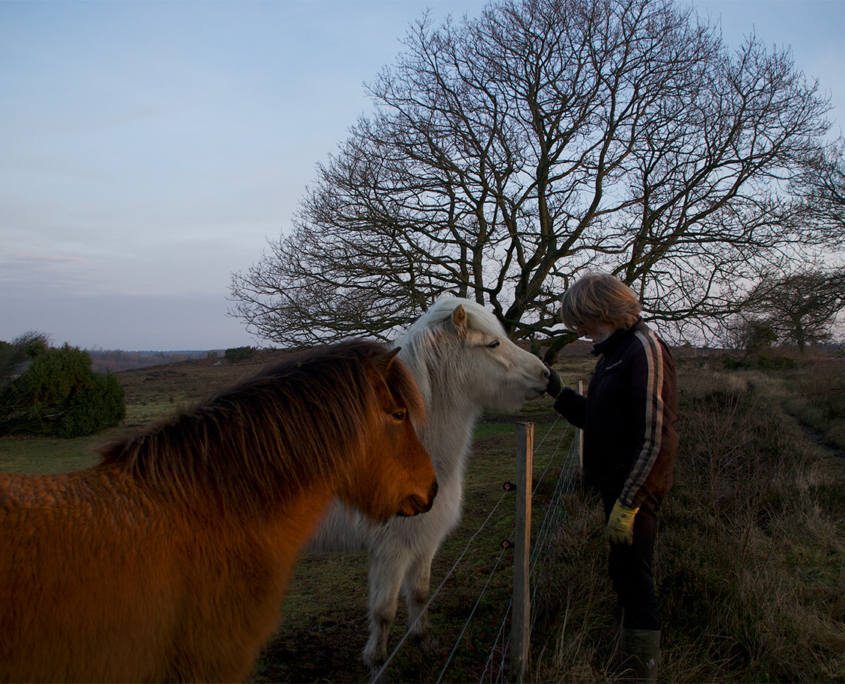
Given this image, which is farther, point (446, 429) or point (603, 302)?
point (446, 429)

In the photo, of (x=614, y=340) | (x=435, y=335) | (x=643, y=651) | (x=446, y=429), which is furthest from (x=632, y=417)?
(x=435, y=335)

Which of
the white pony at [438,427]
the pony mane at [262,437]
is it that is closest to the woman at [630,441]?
the white pony at [438,427]

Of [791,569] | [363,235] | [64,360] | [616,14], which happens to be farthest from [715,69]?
[64,360]

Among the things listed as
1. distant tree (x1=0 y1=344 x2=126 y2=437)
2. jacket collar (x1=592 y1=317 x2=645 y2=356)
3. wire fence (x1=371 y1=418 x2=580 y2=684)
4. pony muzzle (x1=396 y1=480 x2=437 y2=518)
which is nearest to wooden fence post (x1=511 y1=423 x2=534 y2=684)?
wire fence (x1=371 y1=418 x2=580 y2=684)

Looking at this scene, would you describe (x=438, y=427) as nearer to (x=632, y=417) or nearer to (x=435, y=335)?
(x=435, y=335)

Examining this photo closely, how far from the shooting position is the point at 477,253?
41.2 ft

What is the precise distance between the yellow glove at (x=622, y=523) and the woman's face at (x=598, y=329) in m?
0.81

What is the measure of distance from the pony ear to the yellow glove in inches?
55.5

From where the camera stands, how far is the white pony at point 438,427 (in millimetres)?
2740

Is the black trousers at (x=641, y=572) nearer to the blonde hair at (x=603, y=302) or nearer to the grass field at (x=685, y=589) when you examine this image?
the grass field at (x=685, y=589)

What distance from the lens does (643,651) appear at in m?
2.18

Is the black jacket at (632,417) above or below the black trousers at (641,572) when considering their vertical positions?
above

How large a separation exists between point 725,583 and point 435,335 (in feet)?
7.51

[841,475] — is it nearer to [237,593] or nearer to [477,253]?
[237,593]
